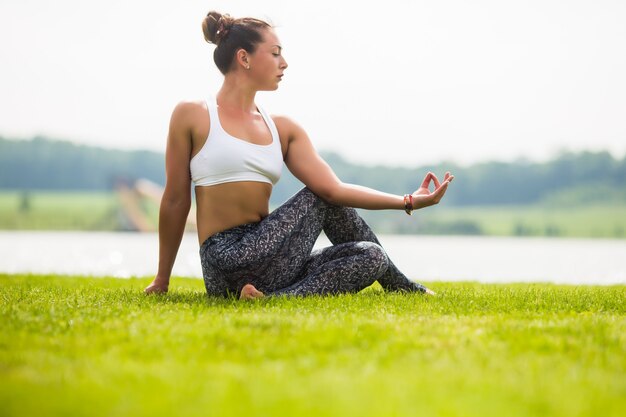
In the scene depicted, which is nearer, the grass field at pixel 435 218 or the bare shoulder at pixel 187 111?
the bare shoulder at pixel 187 111

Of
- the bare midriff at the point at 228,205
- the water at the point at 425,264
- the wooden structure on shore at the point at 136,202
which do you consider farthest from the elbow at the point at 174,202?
the wooden structure on shore at the point at 136,202

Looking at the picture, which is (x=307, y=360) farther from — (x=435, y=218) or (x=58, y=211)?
(x=58, y=211)

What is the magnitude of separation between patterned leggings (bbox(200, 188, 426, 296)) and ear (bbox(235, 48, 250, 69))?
1.03 meters

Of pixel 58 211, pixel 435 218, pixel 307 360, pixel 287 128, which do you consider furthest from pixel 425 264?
pixel 58 211

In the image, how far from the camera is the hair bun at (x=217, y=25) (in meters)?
5.16

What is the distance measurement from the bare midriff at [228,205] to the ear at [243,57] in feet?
2.98

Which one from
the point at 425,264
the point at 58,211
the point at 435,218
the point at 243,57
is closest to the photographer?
the point at 243,57

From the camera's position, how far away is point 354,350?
3.09 metres

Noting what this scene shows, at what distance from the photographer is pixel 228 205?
16.4ft

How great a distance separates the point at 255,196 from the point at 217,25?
130 cm

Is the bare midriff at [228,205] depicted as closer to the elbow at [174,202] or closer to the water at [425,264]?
the elbow at [174,202]

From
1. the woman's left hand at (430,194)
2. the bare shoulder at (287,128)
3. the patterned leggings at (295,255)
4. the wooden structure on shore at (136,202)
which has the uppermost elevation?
the bare shoulder at (287,128)

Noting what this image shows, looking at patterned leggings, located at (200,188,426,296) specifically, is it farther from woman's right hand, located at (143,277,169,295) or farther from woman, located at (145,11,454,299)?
woman's right hand, located at (143,277,169,295)

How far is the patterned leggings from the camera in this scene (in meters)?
4.85
